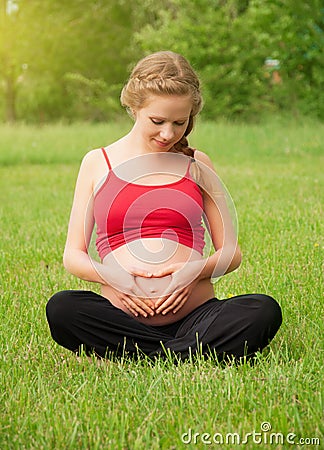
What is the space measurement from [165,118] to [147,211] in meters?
0.42

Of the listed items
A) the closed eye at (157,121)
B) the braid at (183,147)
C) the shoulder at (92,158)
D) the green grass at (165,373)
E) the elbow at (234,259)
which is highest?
the closed eye at (157,121)

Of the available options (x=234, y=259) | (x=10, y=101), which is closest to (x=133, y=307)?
(x=234, y=259)

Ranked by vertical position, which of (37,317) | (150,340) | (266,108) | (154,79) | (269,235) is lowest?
(266,108)

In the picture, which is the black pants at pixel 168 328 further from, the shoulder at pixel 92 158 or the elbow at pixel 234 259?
the shoulder at pixel 92 158

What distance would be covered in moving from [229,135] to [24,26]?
16.9 meters

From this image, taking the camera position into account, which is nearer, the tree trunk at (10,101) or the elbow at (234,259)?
the elbow at (234,259)

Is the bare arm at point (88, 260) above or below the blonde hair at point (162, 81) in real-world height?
below

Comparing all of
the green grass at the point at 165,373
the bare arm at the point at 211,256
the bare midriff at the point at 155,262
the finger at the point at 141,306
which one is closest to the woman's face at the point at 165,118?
the bare arm at the point at 211,256

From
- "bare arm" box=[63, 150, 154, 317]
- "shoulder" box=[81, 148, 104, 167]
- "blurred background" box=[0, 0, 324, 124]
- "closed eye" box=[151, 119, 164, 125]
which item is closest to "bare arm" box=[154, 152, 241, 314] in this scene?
"bare arm" box=[63, 150, 154, 317]

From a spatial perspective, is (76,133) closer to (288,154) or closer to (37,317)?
(288,154)

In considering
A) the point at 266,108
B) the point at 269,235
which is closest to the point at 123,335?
the point at 269,235

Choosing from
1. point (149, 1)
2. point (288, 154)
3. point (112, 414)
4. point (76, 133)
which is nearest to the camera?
point (112, 414)

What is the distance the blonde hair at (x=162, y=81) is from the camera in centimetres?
319

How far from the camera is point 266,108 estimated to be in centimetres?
2342
